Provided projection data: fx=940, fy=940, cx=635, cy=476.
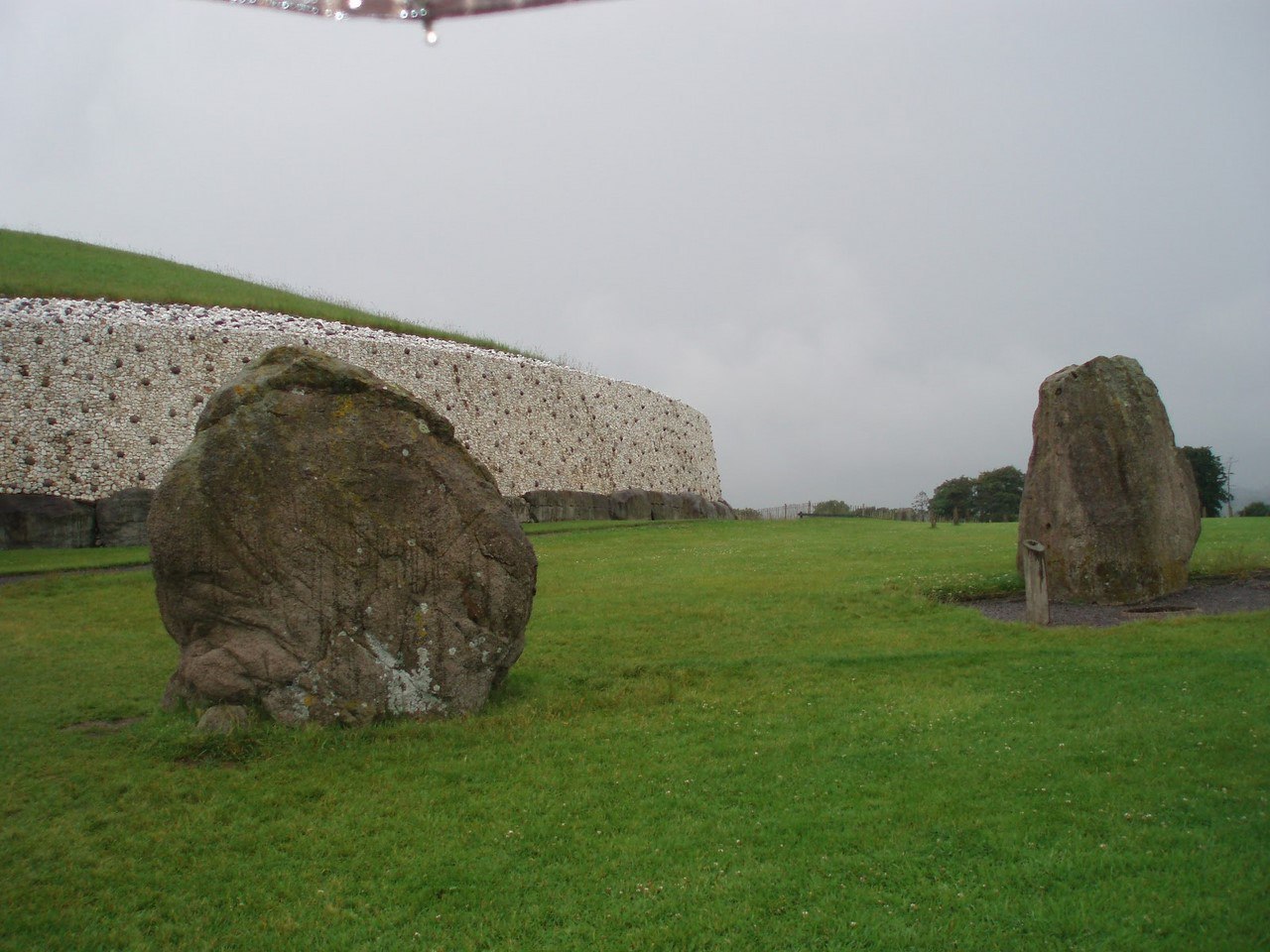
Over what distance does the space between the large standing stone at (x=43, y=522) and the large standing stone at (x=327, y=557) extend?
69.8 ft

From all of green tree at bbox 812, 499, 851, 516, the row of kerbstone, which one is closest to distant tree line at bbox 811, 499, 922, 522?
green tree at bbox 812, 499, 851, 516

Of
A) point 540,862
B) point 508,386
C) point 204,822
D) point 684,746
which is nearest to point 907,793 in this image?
point 684,746

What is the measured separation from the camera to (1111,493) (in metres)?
16.2

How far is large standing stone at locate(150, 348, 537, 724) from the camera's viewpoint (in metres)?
9.20

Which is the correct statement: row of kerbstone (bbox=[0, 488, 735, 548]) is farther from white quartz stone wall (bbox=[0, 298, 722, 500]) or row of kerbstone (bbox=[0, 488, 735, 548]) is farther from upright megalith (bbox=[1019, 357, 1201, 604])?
upright megalith (bbox=[1019, 357, 1201, 604])

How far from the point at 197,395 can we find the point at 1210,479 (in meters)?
49.1

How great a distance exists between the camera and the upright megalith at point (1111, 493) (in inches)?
638

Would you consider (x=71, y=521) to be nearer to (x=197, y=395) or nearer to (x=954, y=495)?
(x=197, y=395)

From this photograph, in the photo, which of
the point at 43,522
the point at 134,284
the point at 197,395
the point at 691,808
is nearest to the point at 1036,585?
the point at 691,808

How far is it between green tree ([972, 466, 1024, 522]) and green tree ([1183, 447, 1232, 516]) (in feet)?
68.7

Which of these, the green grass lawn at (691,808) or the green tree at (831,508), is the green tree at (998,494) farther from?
the green grass lawn at (691,808)

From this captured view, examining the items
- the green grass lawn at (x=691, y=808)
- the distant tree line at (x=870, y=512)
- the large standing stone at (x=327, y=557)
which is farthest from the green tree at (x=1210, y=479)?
the large standing stone at (x=327, y=557)

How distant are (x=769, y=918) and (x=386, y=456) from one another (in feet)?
20.1

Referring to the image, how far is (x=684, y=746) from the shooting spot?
889 cm
